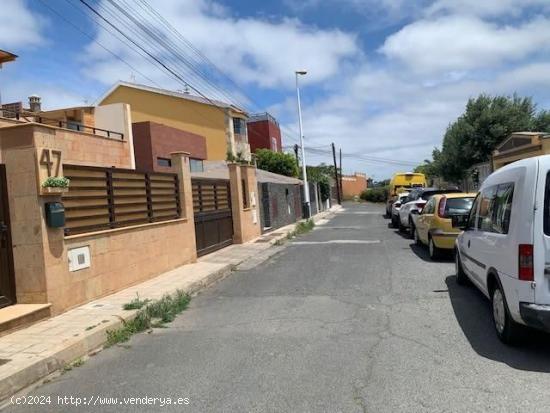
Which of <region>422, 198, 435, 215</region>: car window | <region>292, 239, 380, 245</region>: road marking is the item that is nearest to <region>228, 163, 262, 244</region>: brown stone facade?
<region>292, 239, 380, 245</region>: road marking

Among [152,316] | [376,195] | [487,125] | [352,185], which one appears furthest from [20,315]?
[352,185]

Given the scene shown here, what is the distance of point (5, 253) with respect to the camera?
7539 mm

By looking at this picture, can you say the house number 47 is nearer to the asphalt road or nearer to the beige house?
the beige house

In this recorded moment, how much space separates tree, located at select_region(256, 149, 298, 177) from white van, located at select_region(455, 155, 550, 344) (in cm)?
3921

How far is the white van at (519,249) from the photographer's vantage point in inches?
201

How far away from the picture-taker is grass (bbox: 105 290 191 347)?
690 cm

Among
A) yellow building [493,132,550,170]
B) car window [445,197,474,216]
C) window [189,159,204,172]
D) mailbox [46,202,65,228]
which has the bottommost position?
car window [445,197,474,216]

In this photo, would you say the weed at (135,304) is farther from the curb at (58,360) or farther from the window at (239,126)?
the window at (239,126)

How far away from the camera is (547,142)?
941 inches

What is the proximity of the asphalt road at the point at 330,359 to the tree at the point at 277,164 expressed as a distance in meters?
36.4

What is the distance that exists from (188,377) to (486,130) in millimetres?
37548

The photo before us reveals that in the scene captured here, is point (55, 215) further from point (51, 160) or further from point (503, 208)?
A: point (503, 208)

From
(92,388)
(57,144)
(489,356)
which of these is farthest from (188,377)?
(57,144)

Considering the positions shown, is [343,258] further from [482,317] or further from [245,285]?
[482,317]
